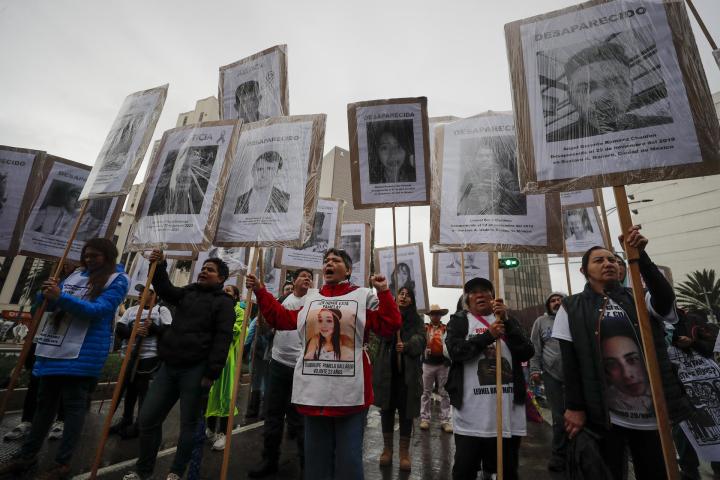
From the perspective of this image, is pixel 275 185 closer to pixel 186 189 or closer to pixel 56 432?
pixel 186 189

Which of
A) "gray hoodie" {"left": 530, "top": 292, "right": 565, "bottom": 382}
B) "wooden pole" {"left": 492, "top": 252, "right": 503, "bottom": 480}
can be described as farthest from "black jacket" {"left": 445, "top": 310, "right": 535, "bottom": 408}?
"gray hoodie" {"left": 530, "top": 292, "right": 565, "bottom": 382}

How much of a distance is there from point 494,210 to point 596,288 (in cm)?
116

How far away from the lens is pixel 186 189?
372 centimetres

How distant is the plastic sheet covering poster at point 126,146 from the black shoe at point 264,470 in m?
3.17

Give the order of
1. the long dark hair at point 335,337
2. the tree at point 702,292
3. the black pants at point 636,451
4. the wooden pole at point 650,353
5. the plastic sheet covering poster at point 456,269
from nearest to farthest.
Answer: the wooden pole at point 650,353
the black pants at point 636,451
the long dark hair at point 335,337
the plastic sheet covering poster at point 456,269
the tree at point 702,292

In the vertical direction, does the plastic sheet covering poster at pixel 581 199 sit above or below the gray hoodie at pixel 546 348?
above

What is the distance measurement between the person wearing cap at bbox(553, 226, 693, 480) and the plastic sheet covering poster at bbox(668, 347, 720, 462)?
1735 mm

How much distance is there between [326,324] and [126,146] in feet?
10.9

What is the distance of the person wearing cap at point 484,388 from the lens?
→ 2641 mm

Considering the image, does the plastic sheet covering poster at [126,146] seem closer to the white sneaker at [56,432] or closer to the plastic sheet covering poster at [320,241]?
the white sneaker at [56,432]

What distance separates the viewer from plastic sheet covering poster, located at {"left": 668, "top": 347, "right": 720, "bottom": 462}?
3.30m

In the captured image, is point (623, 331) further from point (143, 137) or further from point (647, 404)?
point (143, 137)

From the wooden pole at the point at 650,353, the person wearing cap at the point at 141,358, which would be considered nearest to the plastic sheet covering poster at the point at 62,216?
the person wearing cap at the point at 141,358

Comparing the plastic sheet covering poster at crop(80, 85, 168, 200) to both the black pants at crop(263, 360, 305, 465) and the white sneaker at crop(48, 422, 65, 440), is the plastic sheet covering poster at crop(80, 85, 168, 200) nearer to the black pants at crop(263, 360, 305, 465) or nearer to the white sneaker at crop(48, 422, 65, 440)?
the black pants at crop(263, 360, 305, 465)
